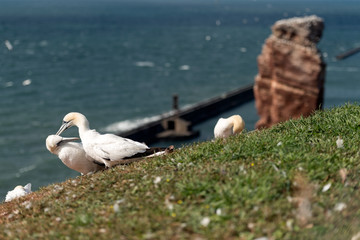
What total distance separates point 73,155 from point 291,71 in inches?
1457

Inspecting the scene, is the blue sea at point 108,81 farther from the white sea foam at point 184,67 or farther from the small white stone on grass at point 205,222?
the small white stone on grass at point 205,222

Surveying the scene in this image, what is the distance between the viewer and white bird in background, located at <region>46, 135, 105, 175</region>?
1213cm

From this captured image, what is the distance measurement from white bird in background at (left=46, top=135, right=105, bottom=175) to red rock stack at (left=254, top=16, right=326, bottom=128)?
110 ft

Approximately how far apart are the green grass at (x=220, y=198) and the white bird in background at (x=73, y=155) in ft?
5.97

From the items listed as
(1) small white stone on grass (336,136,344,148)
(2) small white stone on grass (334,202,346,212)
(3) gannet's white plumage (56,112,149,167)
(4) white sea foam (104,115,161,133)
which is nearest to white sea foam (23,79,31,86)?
(4) white sea foam (104,115,161,133)

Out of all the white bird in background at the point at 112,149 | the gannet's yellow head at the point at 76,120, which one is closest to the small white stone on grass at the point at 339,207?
the white bird in background at the point at 112,149

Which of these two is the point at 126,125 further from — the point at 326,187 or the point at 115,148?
the point at 326,187

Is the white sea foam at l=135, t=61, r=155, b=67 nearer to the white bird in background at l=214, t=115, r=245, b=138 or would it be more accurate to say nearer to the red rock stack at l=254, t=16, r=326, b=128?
the red rock stack at l=254, t=16, r=326, b=128

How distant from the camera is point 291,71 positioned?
4588cm

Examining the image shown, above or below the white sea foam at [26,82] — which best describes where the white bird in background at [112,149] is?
above

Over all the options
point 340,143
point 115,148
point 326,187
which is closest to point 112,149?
point 115,148

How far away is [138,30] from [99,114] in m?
128

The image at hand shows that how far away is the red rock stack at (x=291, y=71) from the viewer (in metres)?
44.2

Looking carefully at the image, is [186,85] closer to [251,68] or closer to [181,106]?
[181,106]
